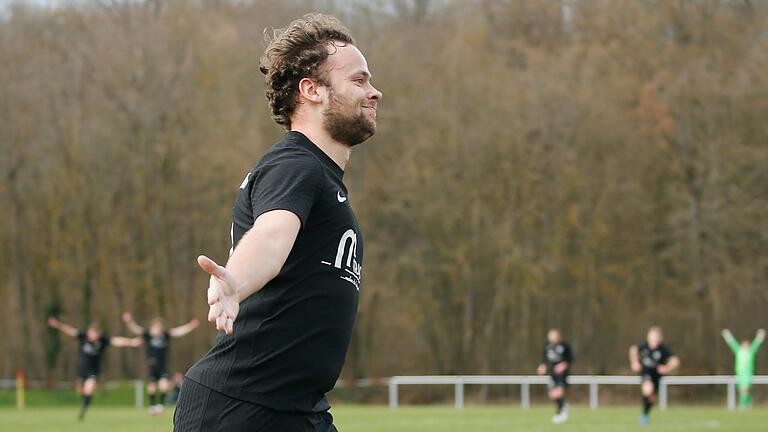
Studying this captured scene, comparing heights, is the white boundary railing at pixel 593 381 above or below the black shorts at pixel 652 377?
below

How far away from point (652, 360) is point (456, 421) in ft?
13.0

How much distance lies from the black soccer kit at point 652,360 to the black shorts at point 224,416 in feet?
67.5

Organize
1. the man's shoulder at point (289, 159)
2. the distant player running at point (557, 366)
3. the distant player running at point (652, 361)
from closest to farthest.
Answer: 1. the man's shoulder at point (289, 159)
2. the distant player running at point (652, 361)
3. the distant player running at point (557, 366)

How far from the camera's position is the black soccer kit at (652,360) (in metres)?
23.9

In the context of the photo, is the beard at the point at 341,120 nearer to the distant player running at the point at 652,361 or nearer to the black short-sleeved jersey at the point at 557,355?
the distant player running at the point at 652,361

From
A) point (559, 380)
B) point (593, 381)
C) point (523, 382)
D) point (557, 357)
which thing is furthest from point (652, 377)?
point (523, 382)

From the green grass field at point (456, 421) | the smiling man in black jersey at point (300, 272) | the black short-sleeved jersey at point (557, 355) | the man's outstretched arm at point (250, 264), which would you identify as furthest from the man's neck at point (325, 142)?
the black short-sleeved jersey at point (557, 355)

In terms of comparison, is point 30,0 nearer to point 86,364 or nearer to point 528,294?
point 86,364

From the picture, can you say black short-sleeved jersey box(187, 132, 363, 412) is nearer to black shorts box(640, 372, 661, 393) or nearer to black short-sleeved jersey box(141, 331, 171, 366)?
black shorts box(640, 372, 661, 393)

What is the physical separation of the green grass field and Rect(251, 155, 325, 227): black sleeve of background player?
17.4m

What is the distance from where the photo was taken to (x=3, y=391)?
35844 millimetres

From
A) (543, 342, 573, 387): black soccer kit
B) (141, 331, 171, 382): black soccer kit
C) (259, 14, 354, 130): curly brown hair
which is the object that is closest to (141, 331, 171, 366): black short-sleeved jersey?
(141, 331, 171, 382): black soccer kit

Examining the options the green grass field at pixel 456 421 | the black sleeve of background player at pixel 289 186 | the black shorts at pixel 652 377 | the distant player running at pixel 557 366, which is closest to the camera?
the black sleeve of background player at pixel 289 186

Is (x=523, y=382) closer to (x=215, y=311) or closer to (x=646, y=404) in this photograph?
(x=646, y=404)
